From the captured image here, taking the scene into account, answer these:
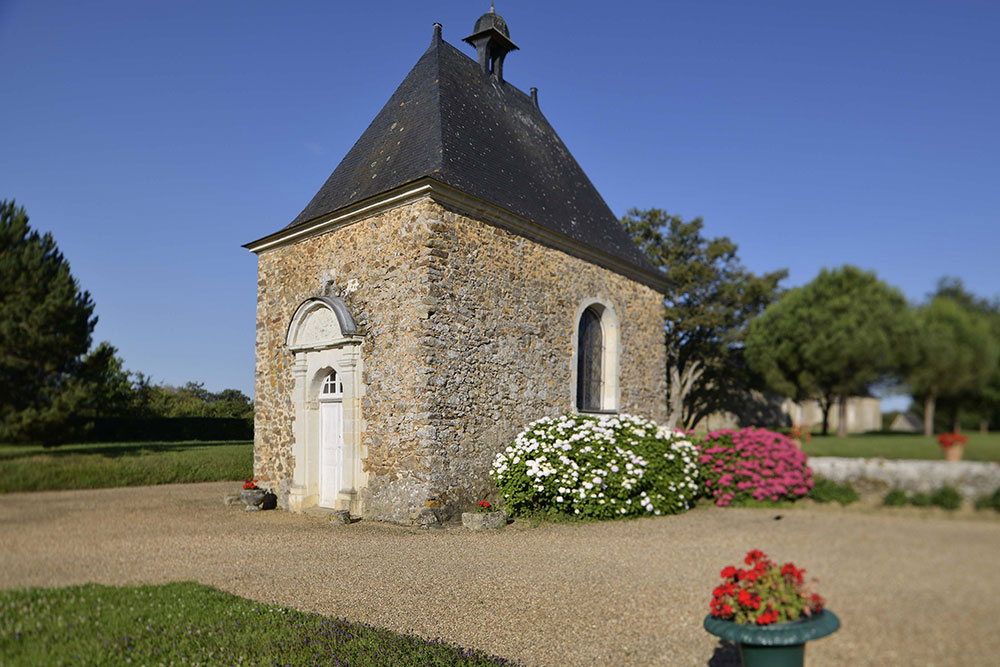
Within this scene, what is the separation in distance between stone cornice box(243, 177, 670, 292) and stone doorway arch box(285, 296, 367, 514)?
140cm

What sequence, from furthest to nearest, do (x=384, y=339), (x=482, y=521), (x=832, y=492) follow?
(x=384, y=339) < (x=482, y=521) < (x=832, y=492)

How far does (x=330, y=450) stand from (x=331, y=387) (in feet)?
3.57

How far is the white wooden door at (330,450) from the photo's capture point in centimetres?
1031

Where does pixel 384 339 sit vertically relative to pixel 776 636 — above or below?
above

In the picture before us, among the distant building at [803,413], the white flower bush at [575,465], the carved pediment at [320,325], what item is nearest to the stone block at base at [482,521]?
→ the white flower bush at [575,465]

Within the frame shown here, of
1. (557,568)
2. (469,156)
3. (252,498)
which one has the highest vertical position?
(469,156)

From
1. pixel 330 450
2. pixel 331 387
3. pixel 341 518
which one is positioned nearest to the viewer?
pixel 341 518

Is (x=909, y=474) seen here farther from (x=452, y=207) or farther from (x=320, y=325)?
(x=320, y=325)

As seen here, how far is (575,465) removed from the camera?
8328mm

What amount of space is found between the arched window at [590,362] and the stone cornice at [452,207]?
3.83 ft

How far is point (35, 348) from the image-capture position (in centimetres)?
547

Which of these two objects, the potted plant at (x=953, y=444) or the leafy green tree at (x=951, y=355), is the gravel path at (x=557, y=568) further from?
the leafy green tree at (x=951, y=355)

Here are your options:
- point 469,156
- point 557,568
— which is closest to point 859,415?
point 557,568

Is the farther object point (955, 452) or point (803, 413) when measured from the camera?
point (803, 413)
